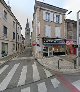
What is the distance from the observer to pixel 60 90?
8430 millimetres

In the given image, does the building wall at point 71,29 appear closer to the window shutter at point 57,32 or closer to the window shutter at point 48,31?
the window shutter at point 57,32

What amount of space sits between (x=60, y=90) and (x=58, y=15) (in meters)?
24.0

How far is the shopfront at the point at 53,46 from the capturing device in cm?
2927

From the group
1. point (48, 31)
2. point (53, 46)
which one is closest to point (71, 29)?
point (53, 46)

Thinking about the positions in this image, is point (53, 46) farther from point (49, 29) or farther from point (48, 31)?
point (49, 29)

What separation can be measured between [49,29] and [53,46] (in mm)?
3202

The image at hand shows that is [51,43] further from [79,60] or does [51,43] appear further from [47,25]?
[79,60]

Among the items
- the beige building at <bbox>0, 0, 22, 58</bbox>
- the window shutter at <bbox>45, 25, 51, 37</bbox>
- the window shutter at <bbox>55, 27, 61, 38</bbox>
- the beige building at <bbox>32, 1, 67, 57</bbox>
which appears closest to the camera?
the beige building at <bbox>0, 0, 22, 58</bbox>

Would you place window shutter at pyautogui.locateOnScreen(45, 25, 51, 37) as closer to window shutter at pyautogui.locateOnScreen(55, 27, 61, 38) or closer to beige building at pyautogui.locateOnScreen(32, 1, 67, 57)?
beige building at pyautogui.locateOnScreen(32, 1, 67, 57)

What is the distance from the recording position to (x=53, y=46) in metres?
30.4

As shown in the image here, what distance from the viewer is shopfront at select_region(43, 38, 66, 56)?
2927 cm

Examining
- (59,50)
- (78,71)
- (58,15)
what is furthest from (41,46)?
(78,71)

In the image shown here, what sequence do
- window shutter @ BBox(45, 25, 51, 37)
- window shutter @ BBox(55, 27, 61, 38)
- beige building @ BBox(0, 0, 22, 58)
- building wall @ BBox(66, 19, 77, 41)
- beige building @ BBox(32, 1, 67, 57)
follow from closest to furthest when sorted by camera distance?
1. beige building @ BBox(0, 0, 22, 58)
2. beige building @ BBox(32, 1, 67, 57)
3. window shutter @ BBox(45, 25, 51, 37)
4. window shutter @ BBox(55, 27, 61, 38)
5. building wall @ BBox(66, 19, 77, 41)

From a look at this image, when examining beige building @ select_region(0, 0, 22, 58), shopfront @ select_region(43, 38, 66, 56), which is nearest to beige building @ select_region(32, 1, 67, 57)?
shopfront @ select_region(43, 38, 66, 56)
